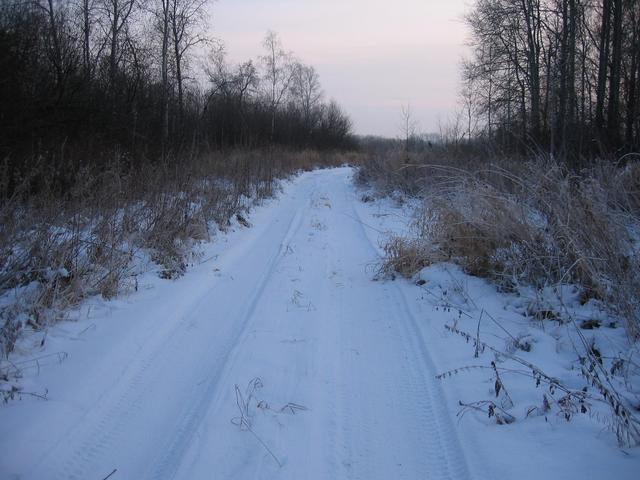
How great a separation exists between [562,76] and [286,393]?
16.6m

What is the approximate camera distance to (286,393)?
3141 millimetres

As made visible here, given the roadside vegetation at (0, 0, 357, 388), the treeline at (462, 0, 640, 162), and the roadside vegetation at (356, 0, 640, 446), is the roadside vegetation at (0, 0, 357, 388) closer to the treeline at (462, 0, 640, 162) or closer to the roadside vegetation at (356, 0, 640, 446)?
the roadside vegetation at (356, 0, 640, 446)

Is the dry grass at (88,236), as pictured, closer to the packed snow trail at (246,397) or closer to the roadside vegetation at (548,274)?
the packed snow trail at (246,397)

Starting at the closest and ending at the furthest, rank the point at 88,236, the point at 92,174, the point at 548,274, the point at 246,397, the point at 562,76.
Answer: the point at 246,397
the point at 548,274
the point at 88,236
the point at 92,174
the point at 562,76

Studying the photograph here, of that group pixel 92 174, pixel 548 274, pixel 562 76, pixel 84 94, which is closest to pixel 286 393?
pixel 548 274

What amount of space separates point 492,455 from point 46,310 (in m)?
3.94

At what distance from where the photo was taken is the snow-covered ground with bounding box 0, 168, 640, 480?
2410 millimetres

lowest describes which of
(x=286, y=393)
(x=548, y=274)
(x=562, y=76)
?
(x=286, y=393)

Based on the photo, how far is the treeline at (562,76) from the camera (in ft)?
50.7

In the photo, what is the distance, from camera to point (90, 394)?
3051 mm

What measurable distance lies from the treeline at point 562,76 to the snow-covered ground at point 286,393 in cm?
899

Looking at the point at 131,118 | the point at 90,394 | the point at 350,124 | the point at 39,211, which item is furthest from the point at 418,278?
the point at 350,124

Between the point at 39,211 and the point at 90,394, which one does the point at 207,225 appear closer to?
the point at 39,211

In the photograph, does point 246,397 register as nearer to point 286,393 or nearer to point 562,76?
point 286,393
